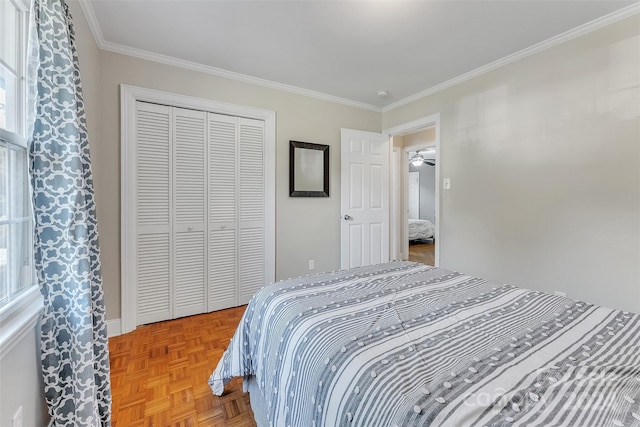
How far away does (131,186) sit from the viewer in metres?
2.34

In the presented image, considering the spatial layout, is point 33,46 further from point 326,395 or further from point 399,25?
point 399,25

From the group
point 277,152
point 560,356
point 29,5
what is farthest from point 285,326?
point 277,152

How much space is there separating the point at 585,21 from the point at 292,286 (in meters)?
2.83

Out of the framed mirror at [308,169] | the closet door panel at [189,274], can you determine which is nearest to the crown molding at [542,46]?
the framed mirror at [308,169]

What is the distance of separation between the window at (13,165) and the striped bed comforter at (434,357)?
98 cm

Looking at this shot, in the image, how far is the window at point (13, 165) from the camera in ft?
3.45

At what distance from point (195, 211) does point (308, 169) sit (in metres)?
1.36

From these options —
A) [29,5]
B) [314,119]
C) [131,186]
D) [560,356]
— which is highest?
[314,119]

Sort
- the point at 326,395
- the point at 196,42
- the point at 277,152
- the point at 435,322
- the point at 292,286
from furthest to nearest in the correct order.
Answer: the point at 277,152
the point at 196,42
the point at 292,286
the point at 435,322
the point at 326,395

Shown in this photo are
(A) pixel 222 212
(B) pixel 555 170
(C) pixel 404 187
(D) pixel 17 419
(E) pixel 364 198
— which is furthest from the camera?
(C) pixel 404 187

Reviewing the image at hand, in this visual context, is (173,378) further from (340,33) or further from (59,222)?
(340,33)

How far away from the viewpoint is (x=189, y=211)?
262 centimetres

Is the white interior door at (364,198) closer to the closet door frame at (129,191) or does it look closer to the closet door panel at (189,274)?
the closet door panel at (189,274)

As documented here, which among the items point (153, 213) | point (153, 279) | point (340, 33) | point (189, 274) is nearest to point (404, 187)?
point (340, 33)
